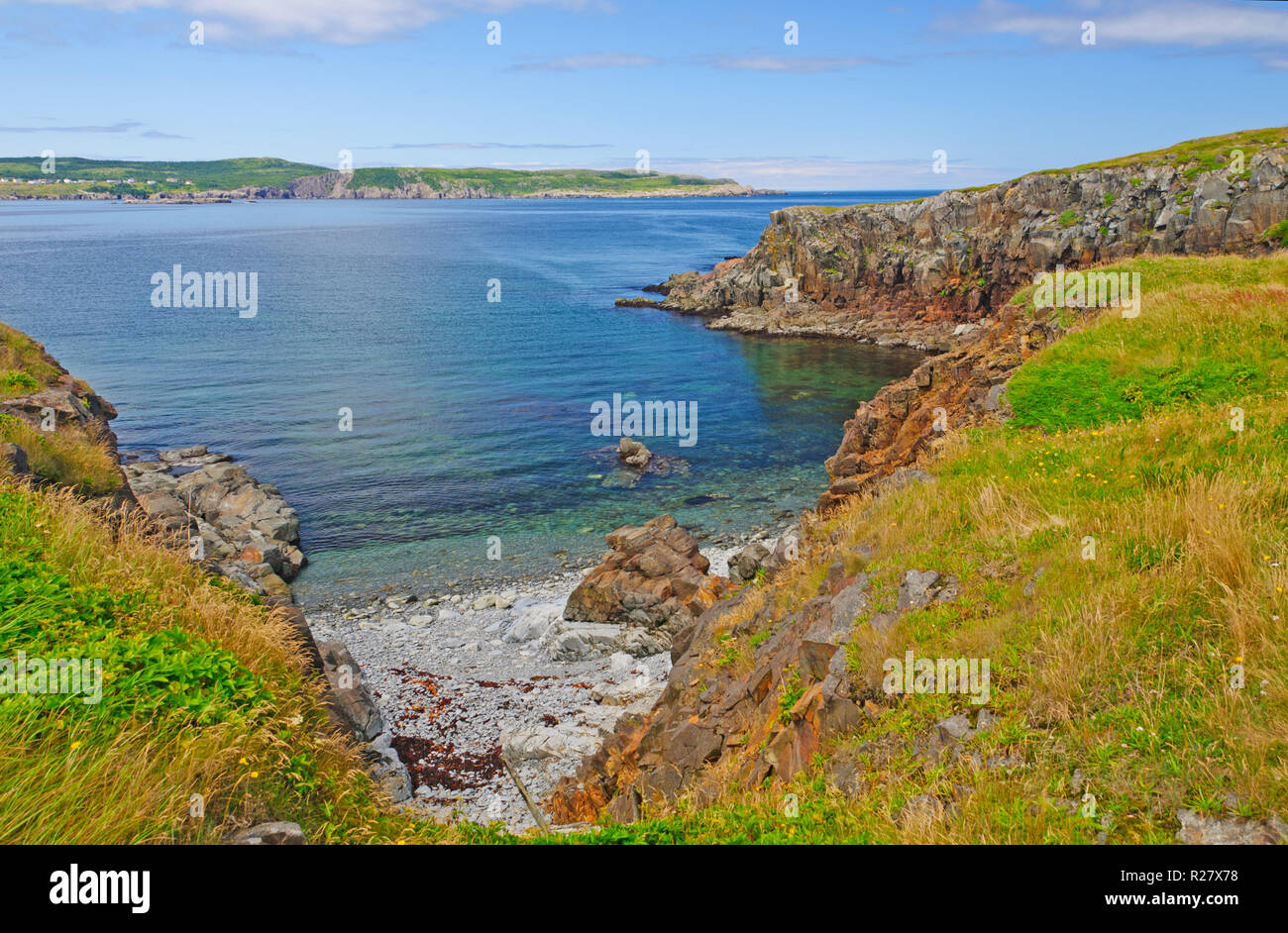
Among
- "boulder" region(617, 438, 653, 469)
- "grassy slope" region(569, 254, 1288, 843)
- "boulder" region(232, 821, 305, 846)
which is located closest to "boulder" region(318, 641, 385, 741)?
"grassy slope" region(569, 254, 1288, 843)

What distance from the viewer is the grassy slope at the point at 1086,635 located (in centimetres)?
599

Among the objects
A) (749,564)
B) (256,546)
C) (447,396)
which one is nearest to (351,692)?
(749,564)

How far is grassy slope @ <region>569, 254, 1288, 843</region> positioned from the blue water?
896 inches

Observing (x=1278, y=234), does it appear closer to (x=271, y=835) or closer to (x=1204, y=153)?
(x=1204, y=153)

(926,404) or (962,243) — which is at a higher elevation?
(962,243)

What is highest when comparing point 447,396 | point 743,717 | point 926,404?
point 447,396

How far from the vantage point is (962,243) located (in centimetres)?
7619

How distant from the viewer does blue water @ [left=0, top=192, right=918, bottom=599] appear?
118 ft

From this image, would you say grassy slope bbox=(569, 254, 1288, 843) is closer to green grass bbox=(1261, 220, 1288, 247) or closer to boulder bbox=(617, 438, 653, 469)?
boulder bbox=(617, 438, 653, 469)

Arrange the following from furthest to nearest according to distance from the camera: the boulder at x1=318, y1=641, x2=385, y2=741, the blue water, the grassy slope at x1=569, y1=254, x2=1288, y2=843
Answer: the blue water → the boulder at x1=318, y1=641, x2=385, y2=741 → the grassy slope at x1=569, y1=254, x2=1288, y2=843

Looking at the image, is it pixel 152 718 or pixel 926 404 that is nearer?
pixel 152 718

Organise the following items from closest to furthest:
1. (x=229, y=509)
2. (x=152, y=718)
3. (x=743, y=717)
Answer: (x=152, y=718) < (x=743, y=717) < (x=229, y=509)

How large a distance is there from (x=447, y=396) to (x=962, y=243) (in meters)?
54.4
